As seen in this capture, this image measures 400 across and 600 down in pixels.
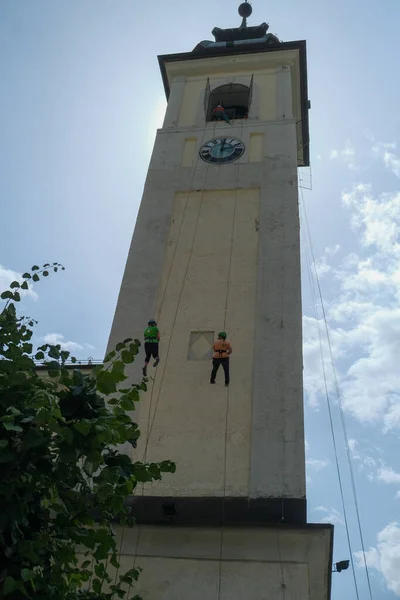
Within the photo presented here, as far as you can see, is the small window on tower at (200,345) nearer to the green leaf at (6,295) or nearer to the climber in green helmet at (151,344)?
the climber in green helmet at (151,344)

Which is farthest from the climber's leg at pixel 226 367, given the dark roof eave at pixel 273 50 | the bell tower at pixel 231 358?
the dark roof eave at pixel 273 50

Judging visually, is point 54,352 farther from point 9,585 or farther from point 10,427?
point 9,585

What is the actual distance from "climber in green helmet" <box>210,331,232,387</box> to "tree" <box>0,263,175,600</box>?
17.0 ft

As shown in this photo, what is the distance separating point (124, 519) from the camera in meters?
6.23

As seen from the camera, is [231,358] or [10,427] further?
[231,358]

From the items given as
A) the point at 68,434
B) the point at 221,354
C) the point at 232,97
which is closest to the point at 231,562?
the point at 221,354

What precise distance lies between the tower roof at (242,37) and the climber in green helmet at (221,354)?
44.7 ft

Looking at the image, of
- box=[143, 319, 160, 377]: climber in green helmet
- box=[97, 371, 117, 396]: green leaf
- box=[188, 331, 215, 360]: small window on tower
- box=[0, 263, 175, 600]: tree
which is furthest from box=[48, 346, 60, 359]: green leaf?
box=[188, 331, 215, 360]: small window on tower

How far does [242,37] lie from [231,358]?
17.5 metres

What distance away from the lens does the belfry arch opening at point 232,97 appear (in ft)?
65.4

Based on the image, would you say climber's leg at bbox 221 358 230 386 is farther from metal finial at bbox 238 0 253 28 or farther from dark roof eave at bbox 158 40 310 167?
metal finial at bbox 238 0 253 28

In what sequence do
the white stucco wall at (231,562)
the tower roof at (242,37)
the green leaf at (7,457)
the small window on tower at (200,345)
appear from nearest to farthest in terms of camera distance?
the green leaf at (7,457) → the white stucco wall at (231,562) → the small window on tower at (200,345) → the tower roof at (242,37)

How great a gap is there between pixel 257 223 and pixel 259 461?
6063 mm

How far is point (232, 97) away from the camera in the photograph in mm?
20469
